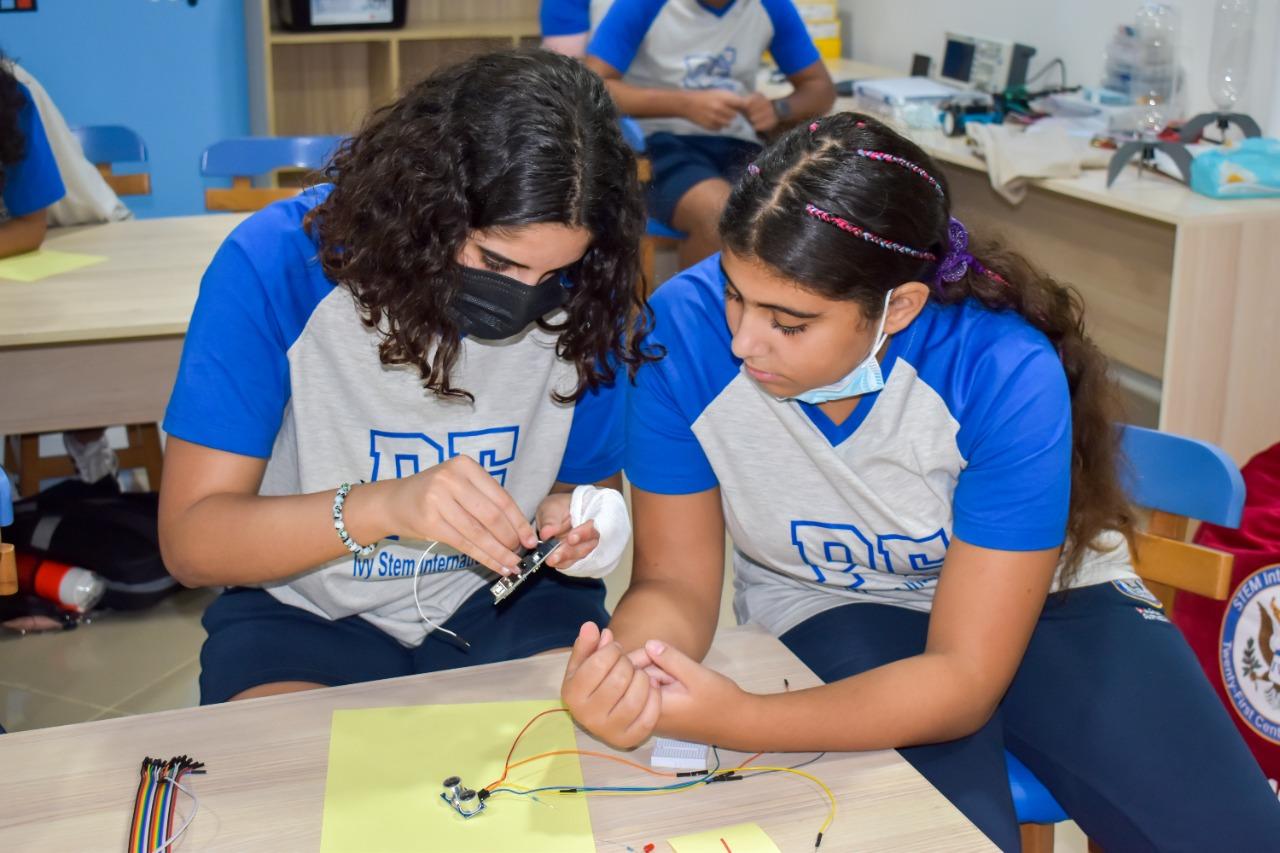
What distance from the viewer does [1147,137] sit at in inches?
119

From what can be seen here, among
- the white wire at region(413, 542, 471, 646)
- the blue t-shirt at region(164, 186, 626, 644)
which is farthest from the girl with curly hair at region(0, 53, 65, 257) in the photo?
the white wire at region(413, 542, 471, 646)

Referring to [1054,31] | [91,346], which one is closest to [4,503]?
[91,346]

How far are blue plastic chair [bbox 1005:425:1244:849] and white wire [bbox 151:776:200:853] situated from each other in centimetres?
99

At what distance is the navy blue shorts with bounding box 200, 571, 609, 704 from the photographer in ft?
→ 4.46

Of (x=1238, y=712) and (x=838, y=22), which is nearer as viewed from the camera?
(x=1238, y=712)

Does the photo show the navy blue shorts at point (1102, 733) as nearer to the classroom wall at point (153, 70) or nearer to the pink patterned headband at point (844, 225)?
the pink patterned headband at point (844, 225)

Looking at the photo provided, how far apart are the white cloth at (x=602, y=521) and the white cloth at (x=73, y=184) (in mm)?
1902

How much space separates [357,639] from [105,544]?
53.9 inches

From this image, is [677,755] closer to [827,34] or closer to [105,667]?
[105,667]

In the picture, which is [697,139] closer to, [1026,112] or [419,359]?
[1026,112]

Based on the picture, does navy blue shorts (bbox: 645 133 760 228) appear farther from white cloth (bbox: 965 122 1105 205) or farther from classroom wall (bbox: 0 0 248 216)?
classroom wall (bbox: 0 0 248 216)

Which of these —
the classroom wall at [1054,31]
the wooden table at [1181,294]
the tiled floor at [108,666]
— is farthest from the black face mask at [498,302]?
the classroom wall at [1054,31]

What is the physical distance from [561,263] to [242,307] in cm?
34

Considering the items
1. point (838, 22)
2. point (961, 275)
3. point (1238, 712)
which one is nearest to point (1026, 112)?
point (838, 22)
